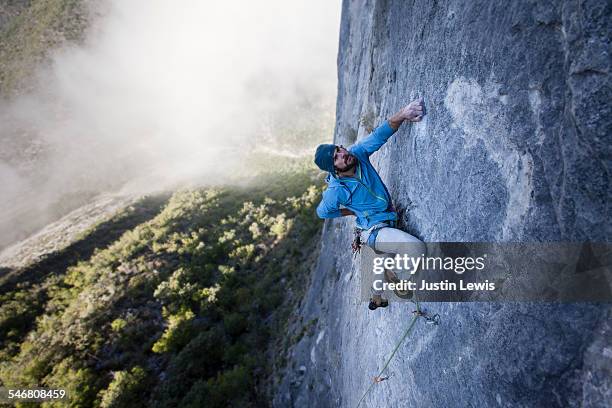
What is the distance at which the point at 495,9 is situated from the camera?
263 centimetres

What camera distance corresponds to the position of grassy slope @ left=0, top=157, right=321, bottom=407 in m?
14.2

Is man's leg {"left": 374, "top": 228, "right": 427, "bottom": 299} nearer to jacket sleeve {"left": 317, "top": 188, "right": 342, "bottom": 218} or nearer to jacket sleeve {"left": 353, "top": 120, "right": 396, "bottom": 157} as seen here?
jacket sleeve {"left": 317, "top": 188, "right": 342, "bottom": 218}

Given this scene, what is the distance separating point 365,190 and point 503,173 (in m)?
1.86

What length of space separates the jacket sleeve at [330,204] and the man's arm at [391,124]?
709 mm

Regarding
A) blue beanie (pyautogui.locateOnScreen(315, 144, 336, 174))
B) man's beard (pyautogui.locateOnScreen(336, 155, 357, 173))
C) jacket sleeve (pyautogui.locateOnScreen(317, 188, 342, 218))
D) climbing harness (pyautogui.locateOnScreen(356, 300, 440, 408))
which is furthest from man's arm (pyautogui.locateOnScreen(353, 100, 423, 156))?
climbing harness (pyautogui.locateOnScreen(356, 300, 440, 408))

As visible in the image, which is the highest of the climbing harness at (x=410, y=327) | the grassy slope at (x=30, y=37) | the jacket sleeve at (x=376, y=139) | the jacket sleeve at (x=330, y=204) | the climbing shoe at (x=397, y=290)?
the grassy slope at (x=30, y=37)

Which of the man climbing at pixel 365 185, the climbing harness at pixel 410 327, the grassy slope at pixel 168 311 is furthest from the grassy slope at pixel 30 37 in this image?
the climbing harness at pixel 410 327

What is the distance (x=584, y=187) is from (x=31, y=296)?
34.3 meters

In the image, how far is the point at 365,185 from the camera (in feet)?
13.8

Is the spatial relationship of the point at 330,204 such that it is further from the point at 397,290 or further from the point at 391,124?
the point at 397,290

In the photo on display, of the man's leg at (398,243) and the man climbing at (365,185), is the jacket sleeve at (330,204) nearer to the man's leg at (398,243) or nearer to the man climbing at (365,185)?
the man climbing at (365,185)

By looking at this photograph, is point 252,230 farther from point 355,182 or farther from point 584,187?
point 584,187

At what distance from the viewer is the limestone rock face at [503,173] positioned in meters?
1.91

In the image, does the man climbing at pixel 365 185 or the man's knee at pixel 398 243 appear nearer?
the man's knee at pixel 398 243
